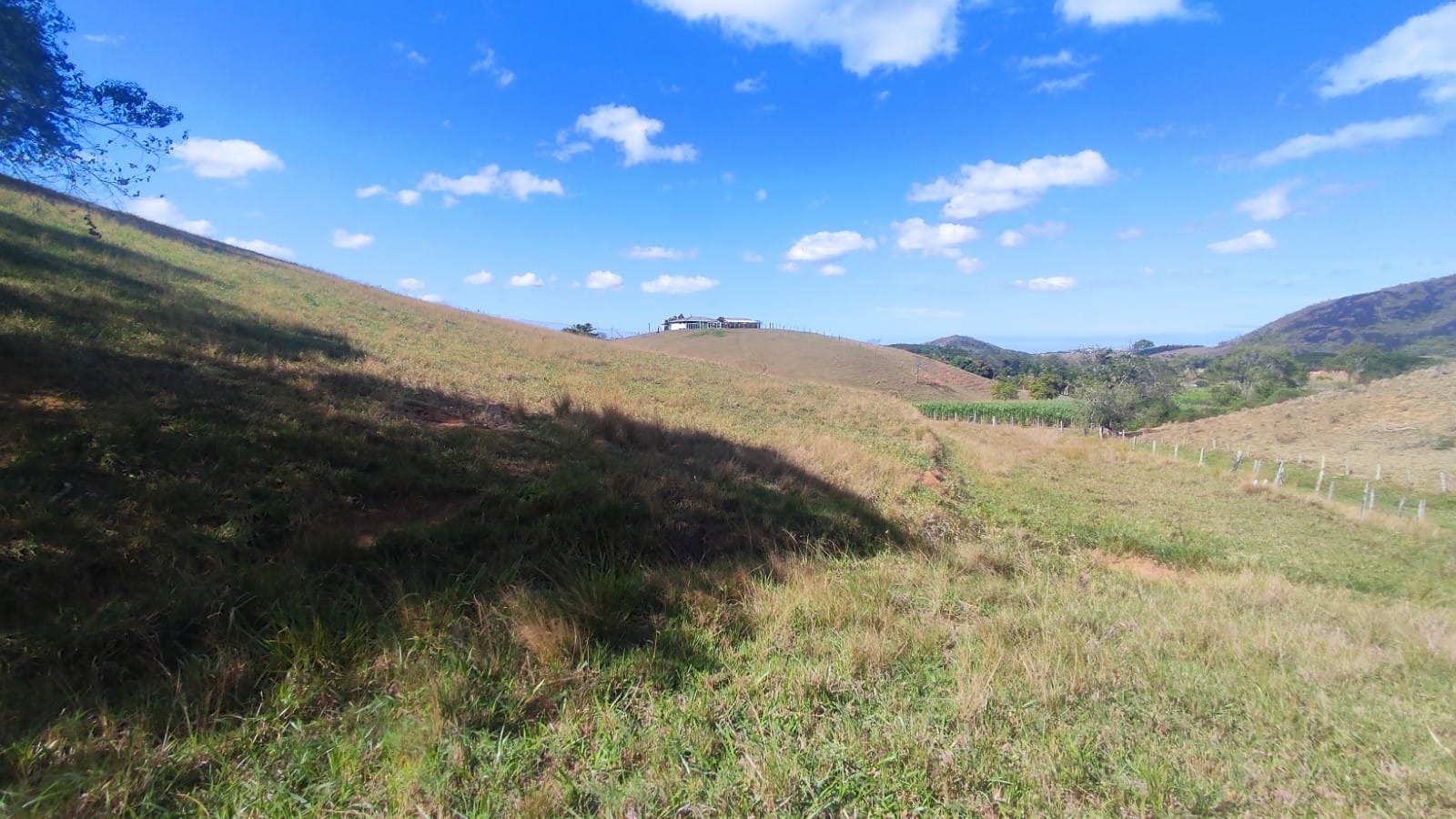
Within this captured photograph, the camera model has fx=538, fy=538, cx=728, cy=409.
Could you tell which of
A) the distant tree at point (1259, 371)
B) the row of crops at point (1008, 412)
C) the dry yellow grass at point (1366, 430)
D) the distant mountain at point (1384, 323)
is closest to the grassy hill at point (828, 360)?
the row of crops at point (1008, 412)

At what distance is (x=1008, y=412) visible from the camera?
5931cm

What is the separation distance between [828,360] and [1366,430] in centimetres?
4797

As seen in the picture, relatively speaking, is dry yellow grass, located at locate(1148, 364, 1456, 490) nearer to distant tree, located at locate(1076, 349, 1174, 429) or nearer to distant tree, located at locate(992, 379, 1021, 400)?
distant tree, located at locate(1076, 349, 1174, 429)

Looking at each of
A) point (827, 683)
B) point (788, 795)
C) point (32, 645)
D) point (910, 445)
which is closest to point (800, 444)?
point (910, 445)

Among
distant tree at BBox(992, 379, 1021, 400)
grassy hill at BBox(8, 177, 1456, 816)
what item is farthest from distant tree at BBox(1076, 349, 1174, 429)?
grassy hill at BBox(8, 177, 1456, 816)

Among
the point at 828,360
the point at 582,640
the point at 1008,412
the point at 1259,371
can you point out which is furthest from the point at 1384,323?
the point at 582,640

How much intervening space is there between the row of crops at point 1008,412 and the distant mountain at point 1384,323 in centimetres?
2101

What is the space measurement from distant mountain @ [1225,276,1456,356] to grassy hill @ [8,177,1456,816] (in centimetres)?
2921

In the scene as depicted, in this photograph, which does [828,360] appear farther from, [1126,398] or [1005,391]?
[1126,398]

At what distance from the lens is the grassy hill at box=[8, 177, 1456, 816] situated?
2195 mm

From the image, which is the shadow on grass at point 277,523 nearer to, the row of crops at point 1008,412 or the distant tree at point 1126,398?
the row of crops at point 1008,412

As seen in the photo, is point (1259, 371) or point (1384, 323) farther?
point (1259, 371)

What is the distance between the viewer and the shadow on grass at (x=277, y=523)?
2.61 m

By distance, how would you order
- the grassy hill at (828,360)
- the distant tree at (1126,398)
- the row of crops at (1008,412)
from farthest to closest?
the grassy hill at (828,360) < the row of crops at (1008,412) < the distant tree at (1126,398)
